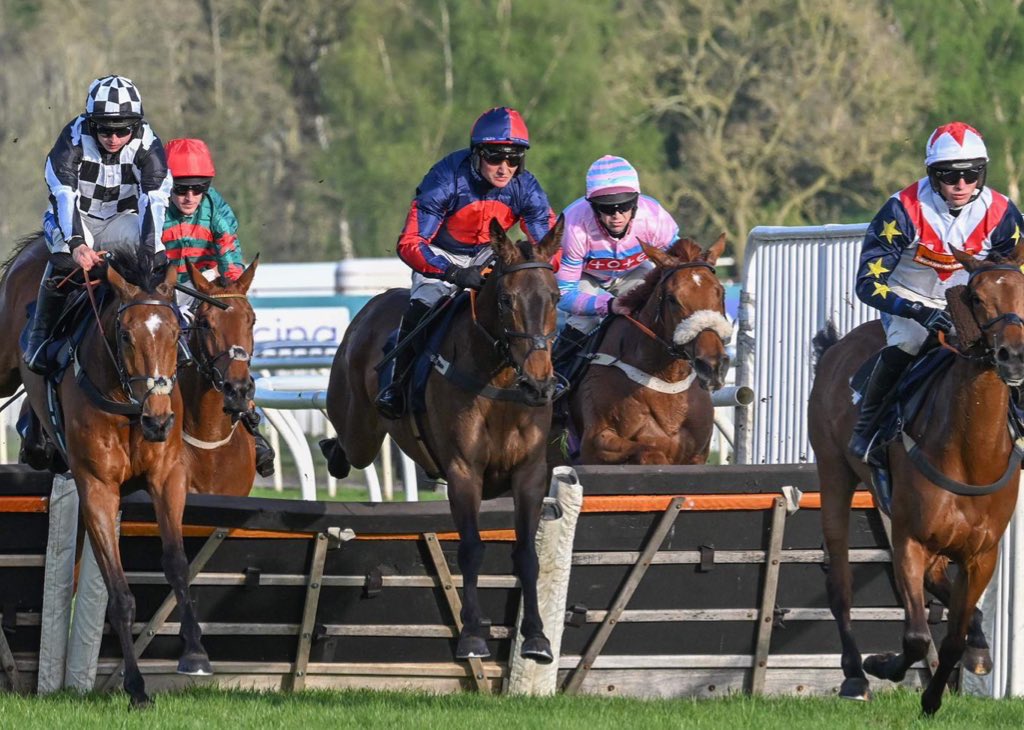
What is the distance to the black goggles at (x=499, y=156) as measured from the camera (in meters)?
8.09

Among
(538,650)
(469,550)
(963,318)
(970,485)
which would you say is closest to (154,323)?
(469,550)

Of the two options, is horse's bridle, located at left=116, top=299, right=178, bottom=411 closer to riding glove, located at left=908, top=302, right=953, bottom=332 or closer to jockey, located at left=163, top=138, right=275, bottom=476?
jockey, located at left=163, top=138, right=275, bottom=476

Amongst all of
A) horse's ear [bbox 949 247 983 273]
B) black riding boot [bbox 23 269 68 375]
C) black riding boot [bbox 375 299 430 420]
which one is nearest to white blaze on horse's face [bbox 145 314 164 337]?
black riding boot [bbox 23 269 68 375]

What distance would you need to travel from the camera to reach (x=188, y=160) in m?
9.43

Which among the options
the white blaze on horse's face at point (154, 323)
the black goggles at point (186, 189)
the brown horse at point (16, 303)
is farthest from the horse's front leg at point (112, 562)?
the black goggles at point (186, 189)

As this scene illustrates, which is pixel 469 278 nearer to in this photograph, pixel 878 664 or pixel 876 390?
pixel 876 390

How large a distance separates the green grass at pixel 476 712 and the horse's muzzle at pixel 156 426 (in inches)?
39.5

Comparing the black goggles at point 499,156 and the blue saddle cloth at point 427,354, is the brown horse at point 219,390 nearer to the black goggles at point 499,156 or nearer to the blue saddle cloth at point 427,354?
the blue saddle cloth at point 427,354

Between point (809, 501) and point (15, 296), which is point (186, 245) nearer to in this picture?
point (15, 296)

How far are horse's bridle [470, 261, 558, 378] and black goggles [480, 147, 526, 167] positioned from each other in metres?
0.83

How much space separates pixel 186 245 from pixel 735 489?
11.2ft

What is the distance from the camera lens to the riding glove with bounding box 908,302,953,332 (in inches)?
275

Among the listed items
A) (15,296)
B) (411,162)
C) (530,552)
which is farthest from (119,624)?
(411,162)

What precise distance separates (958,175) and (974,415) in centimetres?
103
